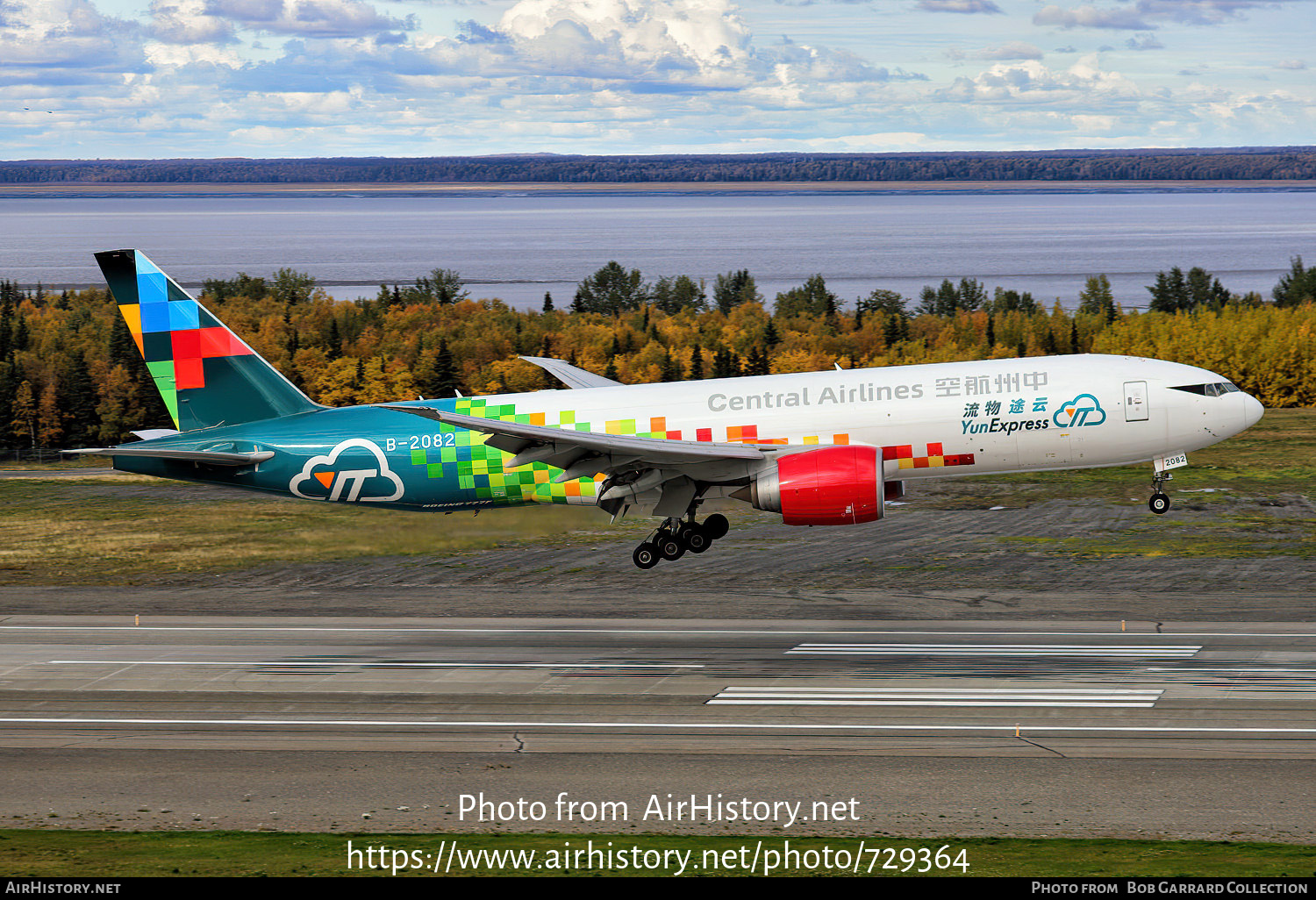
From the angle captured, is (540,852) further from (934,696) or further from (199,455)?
(199,455)

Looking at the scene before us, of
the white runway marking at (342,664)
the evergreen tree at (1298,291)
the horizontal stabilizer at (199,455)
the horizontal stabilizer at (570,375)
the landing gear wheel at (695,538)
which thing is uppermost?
the evergreen tree at (1298,291)

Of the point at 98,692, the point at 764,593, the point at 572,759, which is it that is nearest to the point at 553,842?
Result: the point at 572,759

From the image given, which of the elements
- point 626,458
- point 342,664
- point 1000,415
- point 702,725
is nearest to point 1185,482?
point 1000,415

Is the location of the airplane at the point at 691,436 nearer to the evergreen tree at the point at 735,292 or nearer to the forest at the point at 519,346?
the forest at the point at 519,346

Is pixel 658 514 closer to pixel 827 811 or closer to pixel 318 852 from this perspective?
pixel 827 811

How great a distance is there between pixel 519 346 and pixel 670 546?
274ft

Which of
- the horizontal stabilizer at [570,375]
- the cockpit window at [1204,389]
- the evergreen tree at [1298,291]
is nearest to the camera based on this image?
the cockpit window at [1204,389]

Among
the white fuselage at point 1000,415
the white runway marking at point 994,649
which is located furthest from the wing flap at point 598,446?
the white runway marking at point 994,649

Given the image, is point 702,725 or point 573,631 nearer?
point 702,725

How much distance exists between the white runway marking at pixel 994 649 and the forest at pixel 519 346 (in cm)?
6114

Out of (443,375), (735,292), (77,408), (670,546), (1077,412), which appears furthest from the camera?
(735,292)

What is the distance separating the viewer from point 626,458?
39406 millimetres

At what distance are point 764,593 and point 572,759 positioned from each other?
64.6 ft

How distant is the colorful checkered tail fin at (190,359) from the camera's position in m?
43.6
